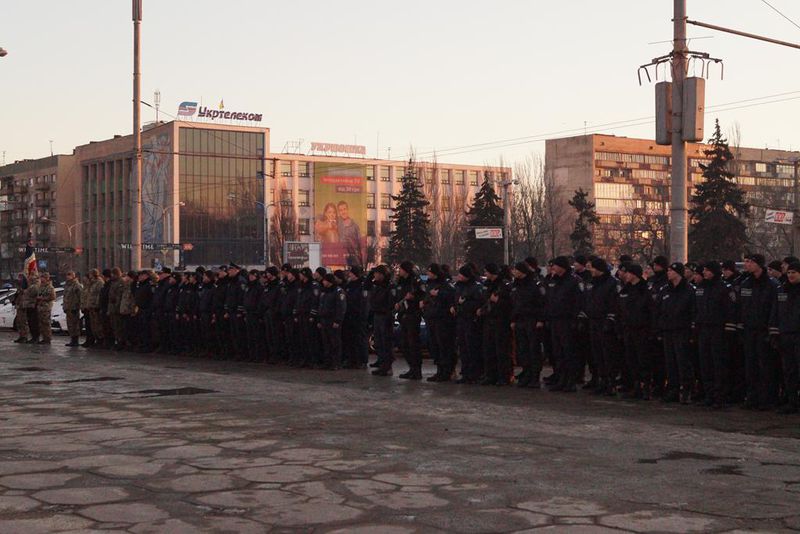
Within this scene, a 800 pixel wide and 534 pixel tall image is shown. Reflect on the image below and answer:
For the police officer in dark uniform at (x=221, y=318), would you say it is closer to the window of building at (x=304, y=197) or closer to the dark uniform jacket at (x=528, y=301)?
the dark uniform jacket at (x=528, y=301)

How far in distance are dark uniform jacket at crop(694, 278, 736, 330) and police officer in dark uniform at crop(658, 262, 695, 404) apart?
22 centimetres

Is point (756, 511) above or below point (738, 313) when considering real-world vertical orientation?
below

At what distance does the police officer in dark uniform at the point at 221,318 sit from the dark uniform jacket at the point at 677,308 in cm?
1136

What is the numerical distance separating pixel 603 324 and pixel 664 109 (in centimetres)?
560

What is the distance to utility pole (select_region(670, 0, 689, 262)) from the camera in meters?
19.6

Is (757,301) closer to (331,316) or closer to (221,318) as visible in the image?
(331,316)

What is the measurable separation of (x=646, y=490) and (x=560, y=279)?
8.39m

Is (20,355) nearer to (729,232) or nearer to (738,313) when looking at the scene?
(738,313)

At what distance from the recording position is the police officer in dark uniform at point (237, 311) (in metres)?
23.5

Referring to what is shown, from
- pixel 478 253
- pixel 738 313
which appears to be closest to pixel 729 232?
pixel 478 253

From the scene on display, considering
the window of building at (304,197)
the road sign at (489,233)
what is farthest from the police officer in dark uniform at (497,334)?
the window of building at (304,197)

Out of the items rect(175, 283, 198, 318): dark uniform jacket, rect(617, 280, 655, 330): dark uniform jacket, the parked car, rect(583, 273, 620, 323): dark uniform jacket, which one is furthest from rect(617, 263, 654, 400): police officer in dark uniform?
the parked car

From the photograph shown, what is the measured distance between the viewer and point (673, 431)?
12055 mm

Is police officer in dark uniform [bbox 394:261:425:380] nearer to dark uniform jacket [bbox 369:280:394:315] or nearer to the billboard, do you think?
dark uniform jacket [bbox 369:280:394:315]
